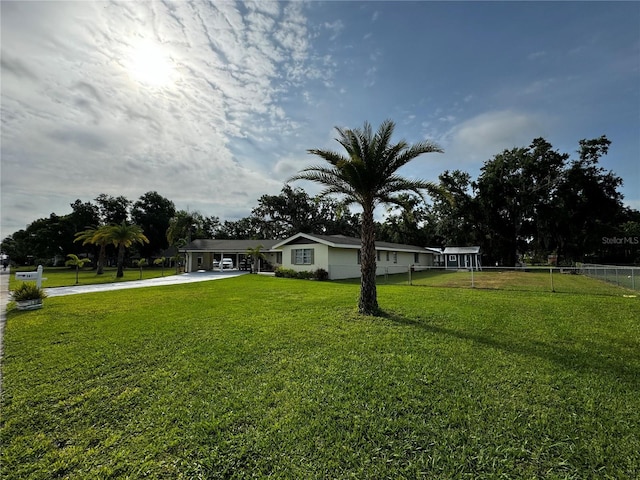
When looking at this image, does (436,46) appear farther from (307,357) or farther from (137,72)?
(307,357)

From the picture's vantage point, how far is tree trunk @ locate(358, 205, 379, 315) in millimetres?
8984

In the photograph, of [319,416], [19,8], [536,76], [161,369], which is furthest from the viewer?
[536,76]

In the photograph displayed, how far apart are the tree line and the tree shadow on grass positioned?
862 inches

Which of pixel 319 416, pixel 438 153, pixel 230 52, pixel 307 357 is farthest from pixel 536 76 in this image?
pixel 319 416

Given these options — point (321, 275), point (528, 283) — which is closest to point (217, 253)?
point (321, 275)

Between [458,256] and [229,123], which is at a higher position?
[229,123]

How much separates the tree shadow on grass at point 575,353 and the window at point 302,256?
15958 millimetres

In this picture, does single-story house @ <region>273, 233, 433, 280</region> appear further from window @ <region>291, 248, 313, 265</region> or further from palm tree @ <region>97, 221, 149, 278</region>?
palm tree @ <region>97, 221, 149, 278</region>

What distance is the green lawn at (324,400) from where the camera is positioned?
2.77 m

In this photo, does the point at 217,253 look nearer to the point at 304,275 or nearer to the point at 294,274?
the point at 294,274

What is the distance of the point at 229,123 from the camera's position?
12.4 metres

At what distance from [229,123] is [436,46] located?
8323 millimetres

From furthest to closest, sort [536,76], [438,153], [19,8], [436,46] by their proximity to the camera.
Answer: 1. [536,76]
2. [436,46]
3. [438,153]
4. [19,8]

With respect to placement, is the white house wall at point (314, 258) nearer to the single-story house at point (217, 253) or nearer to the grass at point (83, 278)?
the single-story house at point (217, 253)
